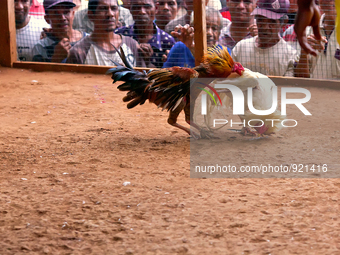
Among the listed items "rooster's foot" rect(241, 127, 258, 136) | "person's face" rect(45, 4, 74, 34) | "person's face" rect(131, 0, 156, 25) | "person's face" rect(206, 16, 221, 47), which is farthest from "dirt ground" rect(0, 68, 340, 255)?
"person's face" rect(45, 4, 74, 34)

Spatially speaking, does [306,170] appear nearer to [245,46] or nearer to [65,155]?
[65,155]

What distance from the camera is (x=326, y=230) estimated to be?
2000mm

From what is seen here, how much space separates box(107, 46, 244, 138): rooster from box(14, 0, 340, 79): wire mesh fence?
2.06 m

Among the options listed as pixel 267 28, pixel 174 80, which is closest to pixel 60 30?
pixel 267 28

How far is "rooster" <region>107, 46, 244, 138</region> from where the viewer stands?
11.4 feet

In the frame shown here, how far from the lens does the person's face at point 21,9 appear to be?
7023 millimetres

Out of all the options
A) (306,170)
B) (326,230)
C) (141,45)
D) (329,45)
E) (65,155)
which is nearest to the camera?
(326,230)

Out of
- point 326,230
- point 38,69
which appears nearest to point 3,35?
point 38,69

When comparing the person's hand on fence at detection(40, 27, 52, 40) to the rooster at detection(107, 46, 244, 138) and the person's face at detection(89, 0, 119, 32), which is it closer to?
the person's face at detection(89, 0, 119, 32)

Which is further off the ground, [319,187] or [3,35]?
[3,35]

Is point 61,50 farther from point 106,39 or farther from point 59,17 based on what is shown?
point 106,39

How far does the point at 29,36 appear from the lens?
699 centimetres

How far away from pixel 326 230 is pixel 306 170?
0.97 metres

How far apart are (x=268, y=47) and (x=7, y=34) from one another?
4.55 meters
